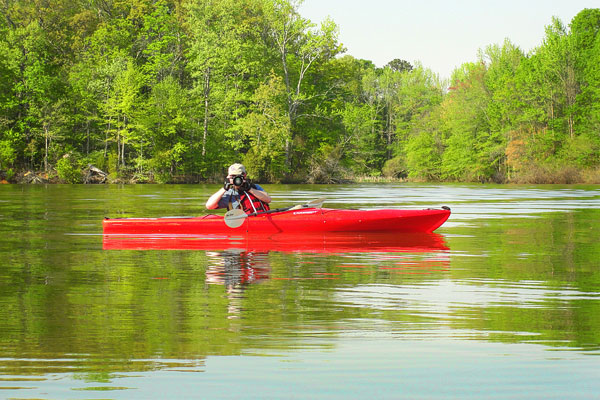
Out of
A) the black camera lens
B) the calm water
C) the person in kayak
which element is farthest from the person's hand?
the calm water

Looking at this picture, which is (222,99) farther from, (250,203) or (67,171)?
(250,203)

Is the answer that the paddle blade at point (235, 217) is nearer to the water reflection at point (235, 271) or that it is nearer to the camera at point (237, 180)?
the camera at point (237, 180)

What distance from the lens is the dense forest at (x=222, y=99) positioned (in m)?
53.2

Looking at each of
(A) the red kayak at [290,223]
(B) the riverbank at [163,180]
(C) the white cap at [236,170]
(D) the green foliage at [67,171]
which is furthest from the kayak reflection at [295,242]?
(B) the riverbank at [163,180]

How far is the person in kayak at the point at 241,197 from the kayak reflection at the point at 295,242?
54 centimetres

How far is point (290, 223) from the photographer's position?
1305cm

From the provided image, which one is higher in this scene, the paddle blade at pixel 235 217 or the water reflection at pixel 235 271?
the paddle blade at pixel 235 217

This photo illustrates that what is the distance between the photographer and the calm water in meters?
4.18

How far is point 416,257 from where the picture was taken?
10.6 metres

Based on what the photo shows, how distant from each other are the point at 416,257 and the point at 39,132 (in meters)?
46.4

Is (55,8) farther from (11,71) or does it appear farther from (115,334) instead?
(115,334)

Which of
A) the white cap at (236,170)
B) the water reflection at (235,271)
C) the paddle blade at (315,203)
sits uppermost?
the white cap at (236,170)

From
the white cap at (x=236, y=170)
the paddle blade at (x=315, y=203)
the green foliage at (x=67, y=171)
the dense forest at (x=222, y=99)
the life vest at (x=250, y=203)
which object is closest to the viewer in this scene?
the white cap at (x=236, y=170)

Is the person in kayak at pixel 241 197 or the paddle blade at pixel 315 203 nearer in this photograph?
the person in kayak at pixel 241 197
